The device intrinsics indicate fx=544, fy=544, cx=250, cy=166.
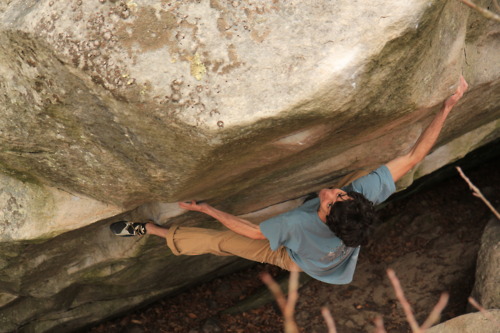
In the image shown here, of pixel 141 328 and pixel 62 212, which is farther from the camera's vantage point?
pixel 141 328

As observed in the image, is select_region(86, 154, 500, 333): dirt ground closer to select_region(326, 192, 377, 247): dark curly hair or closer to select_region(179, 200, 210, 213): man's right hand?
select_region(326, 192, 377, 247): dark curly hair

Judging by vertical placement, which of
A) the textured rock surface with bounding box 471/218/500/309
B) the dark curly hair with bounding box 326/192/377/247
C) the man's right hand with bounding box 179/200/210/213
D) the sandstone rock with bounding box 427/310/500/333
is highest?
the man's right hand with bounding box 179/200/210/213

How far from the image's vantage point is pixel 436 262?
21.7 ft

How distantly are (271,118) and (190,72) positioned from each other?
1.81ft

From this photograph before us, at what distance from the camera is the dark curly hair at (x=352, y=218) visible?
3.96m

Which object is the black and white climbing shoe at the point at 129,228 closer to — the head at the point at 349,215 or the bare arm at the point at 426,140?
the head at the point at 349,215

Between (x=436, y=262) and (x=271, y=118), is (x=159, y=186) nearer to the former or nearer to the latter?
(x=271, y=118)

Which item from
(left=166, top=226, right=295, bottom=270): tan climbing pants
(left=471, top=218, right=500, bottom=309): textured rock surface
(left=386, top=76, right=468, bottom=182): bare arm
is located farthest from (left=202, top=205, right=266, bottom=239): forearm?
(left=471, top=218, right=500, bottom=309): textured rock surface

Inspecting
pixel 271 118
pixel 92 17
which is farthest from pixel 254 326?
pixel 92 17

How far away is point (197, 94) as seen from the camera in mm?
3203

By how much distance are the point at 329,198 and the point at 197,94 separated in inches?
57.3

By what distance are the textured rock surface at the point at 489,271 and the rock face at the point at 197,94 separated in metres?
1.57

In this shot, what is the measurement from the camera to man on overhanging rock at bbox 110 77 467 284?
13.3 feet

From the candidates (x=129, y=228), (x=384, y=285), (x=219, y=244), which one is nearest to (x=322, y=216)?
(x=219, y=244)
